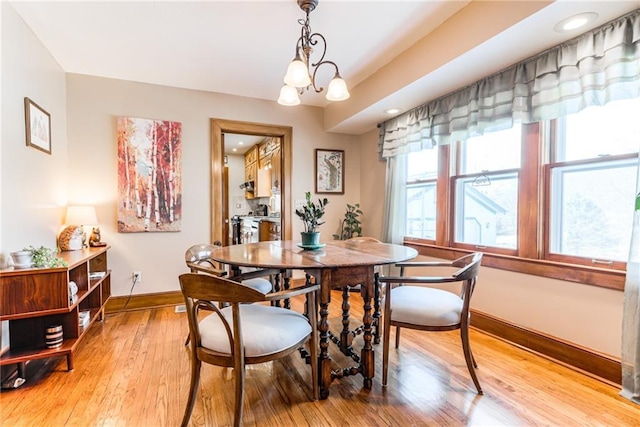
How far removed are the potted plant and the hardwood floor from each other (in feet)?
6.94

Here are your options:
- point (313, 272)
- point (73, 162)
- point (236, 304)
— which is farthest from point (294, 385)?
point (73, 162)

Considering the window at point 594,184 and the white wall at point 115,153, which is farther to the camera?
the white wall at point 115,153

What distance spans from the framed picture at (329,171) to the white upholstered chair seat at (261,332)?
2.75m

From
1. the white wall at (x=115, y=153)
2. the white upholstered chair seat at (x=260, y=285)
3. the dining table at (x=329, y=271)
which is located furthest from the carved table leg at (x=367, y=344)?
the white wall at (x=115, y=153)

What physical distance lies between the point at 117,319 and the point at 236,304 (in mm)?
2482

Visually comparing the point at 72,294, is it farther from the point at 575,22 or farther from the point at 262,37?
the point at 575,22

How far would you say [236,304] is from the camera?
1327mm

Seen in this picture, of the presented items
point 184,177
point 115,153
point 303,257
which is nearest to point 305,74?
point 303,257

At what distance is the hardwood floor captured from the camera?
1.57m

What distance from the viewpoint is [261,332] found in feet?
4.84

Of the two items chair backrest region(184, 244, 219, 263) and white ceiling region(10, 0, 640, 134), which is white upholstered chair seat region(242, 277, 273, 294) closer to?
chair backrest region(184, 244, 219, 263)

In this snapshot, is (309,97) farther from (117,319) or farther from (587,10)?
(117,319)

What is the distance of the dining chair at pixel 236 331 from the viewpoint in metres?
1.33

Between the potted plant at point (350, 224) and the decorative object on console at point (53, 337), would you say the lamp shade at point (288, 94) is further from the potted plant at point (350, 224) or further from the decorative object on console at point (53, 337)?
the potted plant at point (350, 224)
